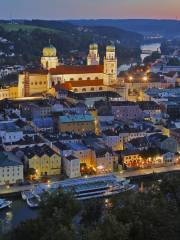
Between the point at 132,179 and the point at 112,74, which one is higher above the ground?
the point at 112,74

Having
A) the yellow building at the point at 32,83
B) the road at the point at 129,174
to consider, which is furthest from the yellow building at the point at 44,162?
the yellow building at the point at 32,83

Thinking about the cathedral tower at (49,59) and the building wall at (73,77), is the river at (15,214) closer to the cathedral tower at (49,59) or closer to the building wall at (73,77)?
the building wall at (73,77)

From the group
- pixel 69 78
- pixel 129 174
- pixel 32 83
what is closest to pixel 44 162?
pixel 129 174

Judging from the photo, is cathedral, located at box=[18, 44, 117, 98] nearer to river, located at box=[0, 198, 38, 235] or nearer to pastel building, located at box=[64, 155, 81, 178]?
pastel building, located at box=[64, 155, 81, 178]

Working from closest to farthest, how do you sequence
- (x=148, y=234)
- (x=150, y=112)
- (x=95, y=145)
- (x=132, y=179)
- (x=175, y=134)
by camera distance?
(x=148, y=234) → (x=132, y=179) → (x=95, y=145) → (x=175, y=134) → (x=150, y=112)

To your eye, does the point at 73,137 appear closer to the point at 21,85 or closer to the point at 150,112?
the point at 150,112

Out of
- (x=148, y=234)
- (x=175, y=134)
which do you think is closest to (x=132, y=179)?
(x=175, y=134)
